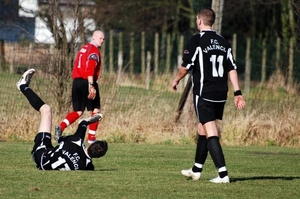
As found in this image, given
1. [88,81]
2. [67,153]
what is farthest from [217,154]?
[88,81]

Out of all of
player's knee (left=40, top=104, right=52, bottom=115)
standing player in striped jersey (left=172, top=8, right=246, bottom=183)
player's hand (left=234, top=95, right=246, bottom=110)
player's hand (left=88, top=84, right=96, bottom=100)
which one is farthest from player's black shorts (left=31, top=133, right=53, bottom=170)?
player's hand (left=88, top=84, right=96, bottom=100)

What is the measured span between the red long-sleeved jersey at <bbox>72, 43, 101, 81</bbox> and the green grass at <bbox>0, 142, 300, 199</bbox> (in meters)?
1.62

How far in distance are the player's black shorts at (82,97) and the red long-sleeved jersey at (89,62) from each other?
0.19m

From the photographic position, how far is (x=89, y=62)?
15891 millimetres

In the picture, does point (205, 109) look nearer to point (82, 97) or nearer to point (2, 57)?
point (82, 97)

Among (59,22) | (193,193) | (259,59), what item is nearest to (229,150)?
(59,22)

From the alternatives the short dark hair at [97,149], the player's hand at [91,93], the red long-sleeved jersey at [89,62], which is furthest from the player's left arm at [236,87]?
the red long-sleeved jersey at [89,62]

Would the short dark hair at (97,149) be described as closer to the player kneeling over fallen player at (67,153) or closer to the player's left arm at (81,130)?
the player kneeling over fallen player at (67,153)

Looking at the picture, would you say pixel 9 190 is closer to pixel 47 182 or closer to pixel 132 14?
pixel 47 182

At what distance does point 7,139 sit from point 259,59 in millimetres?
22821

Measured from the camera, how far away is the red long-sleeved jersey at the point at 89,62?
15.9 metres

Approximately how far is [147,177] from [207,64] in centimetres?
157

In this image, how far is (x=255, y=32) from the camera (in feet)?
141

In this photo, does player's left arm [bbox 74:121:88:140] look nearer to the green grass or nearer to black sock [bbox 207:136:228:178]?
the green grass
